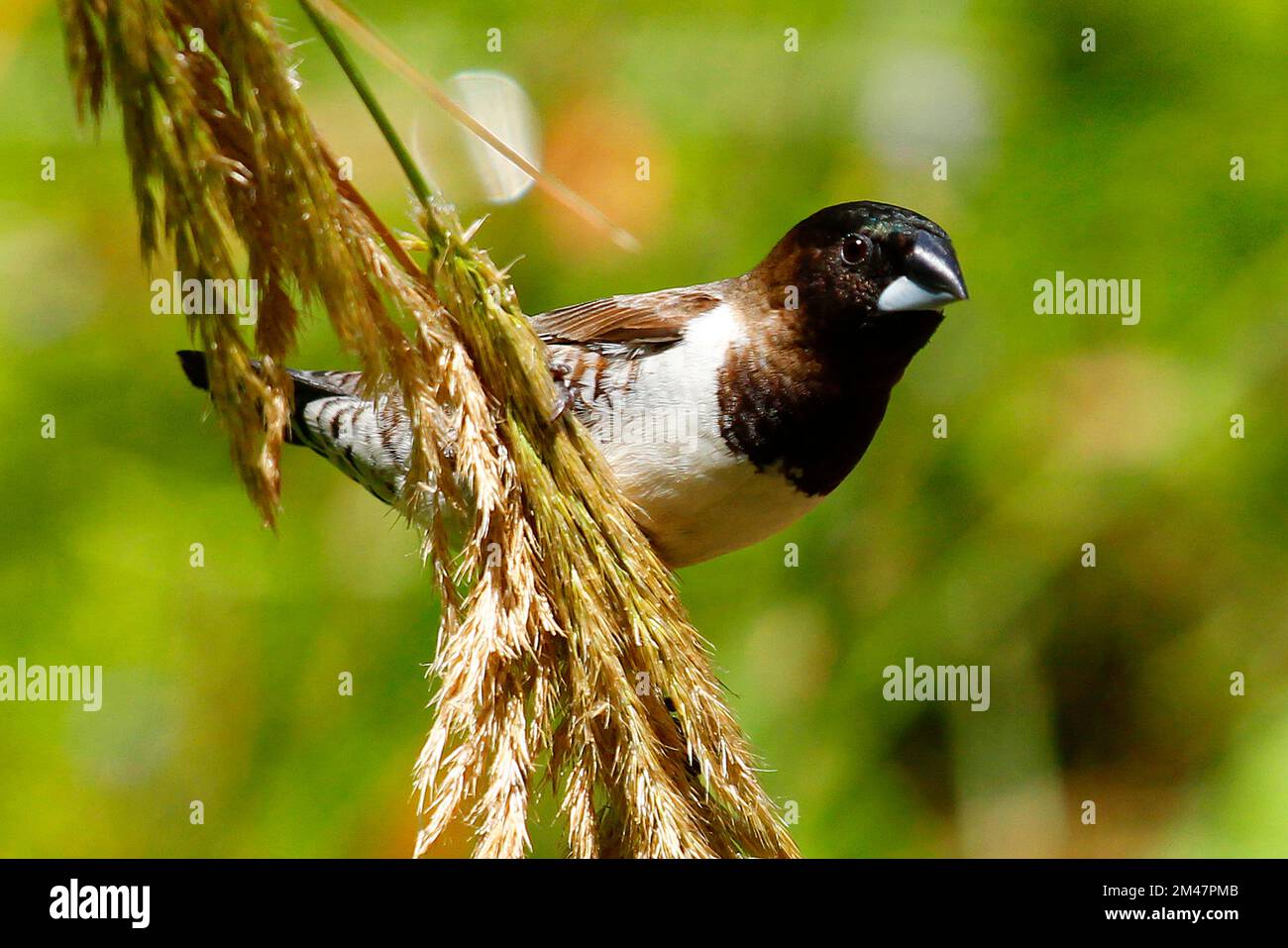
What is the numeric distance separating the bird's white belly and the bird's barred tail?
0.48 metres

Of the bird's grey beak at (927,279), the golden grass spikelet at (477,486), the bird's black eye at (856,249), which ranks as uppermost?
the bird's black eye at (856,249)

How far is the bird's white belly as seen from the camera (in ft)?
8.16

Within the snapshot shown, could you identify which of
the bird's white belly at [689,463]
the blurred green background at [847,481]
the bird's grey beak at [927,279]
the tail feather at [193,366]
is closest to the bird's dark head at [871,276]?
the bird's grey beak at [927,279]

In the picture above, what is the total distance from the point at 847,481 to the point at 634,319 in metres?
1.15

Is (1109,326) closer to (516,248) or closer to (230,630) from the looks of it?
(516,248)

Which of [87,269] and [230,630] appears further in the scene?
[87,269]

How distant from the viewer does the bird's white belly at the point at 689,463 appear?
2488 millimetres

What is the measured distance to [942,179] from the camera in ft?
12.6

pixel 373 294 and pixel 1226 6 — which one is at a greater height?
pixel 1226 6

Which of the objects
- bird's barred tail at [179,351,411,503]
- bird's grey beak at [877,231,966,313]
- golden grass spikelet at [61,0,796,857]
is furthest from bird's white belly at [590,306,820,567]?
golden grass spikelet at [61,0,796,857]

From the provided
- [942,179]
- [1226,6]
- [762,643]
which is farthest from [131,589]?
[1226,6]

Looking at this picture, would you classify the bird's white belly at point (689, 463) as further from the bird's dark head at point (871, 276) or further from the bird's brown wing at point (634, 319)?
the bird's dark head at point (871, 276)

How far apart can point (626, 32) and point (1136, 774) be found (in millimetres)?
2753

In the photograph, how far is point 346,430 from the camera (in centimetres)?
279
